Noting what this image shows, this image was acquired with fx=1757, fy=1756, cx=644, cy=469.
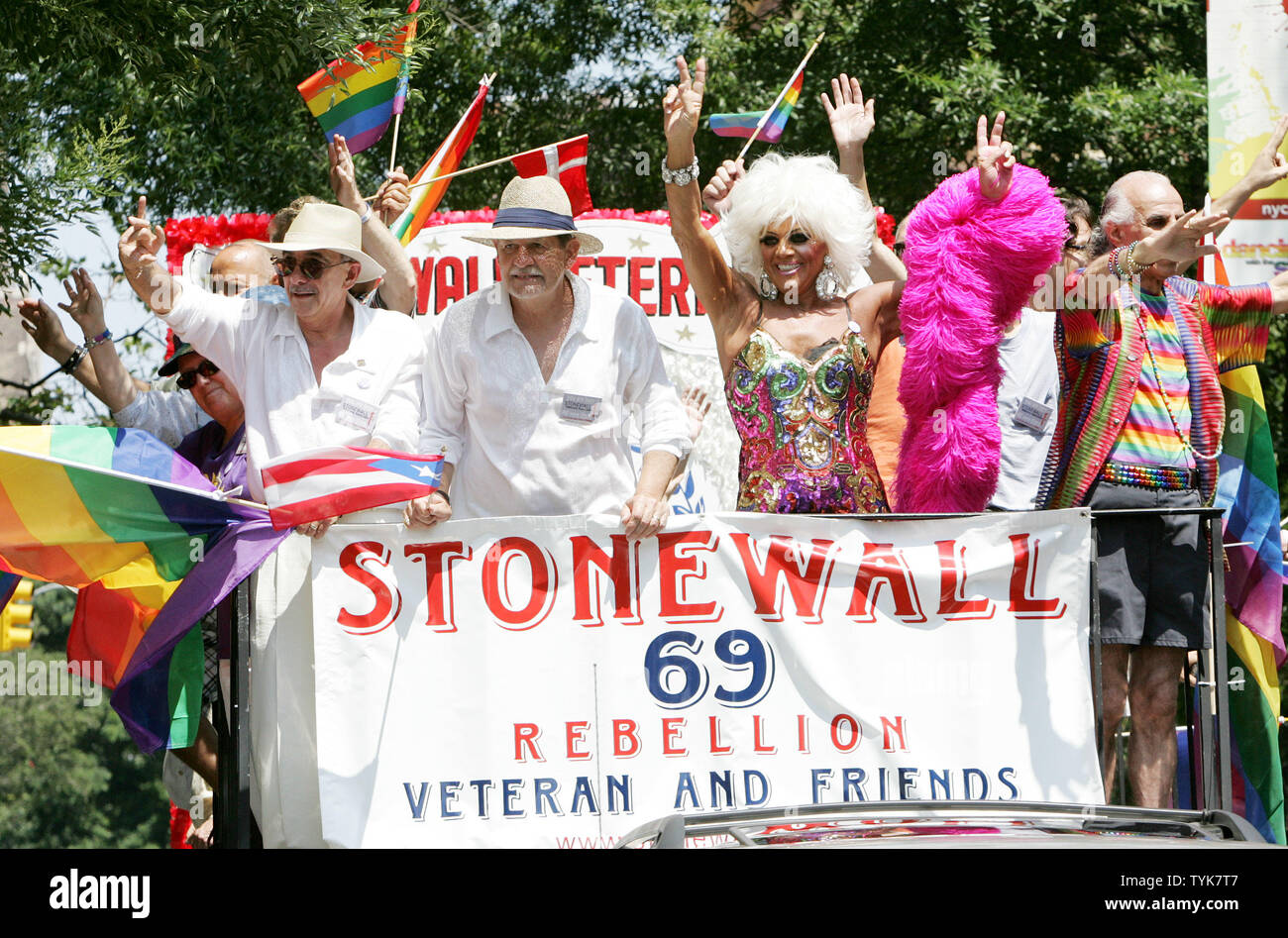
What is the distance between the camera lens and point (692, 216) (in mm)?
5691

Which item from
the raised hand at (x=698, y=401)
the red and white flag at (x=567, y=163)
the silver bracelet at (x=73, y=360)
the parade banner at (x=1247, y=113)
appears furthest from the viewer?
the parade banner at (x=1247, y=113)

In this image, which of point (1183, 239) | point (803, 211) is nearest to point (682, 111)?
point (803, 211)

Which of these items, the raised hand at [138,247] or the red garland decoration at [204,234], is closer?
the raised hand at [138,247]

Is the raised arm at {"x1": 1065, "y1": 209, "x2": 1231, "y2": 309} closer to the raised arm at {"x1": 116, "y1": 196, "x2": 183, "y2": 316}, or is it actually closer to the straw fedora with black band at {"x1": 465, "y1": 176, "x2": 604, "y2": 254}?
the straw fedora with black band at {"x1": 465, "y1": 176, "x2": 604, "y2": 254}

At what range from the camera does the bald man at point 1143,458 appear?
5.55 meters

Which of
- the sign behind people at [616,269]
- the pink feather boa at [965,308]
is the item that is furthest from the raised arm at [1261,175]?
the sign behind people at [616,269]

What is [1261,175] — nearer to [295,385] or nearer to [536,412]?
[536,412]

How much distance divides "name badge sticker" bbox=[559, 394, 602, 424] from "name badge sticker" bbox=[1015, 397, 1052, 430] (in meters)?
1.58

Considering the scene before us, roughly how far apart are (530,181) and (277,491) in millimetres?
1423

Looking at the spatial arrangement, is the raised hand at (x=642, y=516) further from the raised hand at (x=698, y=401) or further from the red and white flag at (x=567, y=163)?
the red and white flag at (x=567, y=163)

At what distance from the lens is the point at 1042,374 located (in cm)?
622

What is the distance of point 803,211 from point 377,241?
1.60m

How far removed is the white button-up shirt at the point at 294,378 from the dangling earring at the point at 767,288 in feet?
3.77

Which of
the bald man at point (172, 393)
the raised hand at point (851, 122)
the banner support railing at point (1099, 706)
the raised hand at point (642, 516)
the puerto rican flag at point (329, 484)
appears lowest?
the banner support railing at point (1099, 706)
